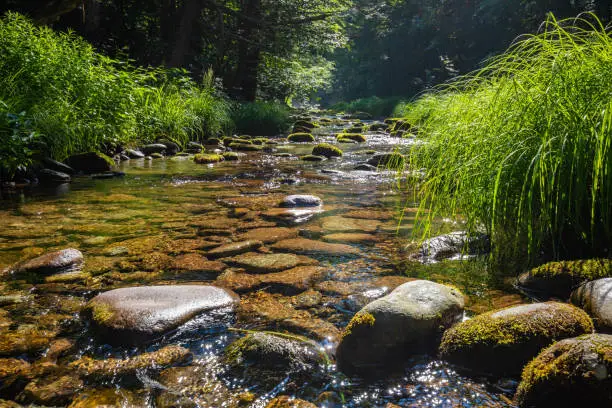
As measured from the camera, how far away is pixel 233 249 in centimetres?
Result: 328

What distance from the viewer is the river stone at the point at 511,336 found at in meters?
1.72

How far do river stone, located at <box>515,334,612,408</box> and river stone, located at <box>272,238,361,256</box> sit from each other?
1.74 metres

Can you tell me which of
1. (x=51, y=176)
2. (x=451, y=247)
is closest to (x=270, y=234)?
(x=451, y=247)

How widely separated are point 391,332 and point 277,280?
3.32 feet

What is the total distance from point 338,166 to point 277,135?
21.8ft

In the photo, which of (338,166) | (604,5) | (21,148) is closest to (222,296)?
(21,148)

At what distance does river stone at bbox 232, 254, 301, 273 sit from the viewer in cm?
292

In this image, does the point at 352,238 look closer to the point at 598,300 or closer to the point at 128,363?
the point at 598,300

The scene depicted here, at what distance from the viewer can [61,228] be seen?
372 centimetres

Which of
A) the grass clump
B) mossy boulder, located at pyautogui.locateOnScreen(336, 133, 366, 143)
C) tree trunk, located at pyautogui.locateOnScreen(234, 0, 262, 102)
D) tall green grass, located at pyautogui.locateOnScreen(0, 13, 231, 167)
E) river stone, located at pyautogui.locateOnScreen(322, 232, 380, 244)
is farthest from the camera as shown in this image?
tree trunk, located at pyautogui.locateOnScreen(234, 0, 262, 102)

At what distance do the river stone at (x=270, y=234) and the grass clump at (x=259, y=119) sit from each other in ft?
33.4

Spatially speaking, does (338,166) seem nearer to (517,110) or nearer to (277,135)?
(517,110)

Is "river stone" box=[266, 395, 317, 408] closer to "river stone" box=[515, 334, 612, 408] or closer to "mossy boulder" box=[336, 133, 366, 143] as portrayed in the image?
"river stone" box=[515, 334, 612, 408]

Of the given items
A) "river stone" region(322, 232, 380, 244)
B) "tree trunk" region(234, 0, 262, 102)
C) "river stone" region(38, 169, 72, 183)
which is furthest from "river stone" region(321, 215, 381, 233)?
"tree trunk" region(234, 0, 262, 102)
